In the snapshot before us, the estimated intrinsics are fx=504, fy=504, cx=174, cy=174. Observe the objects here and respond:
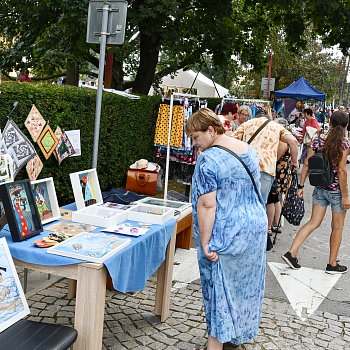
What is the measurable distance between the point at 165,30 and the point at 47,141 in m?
4.98

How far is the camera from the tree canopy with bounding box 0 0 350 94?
33.3 ft

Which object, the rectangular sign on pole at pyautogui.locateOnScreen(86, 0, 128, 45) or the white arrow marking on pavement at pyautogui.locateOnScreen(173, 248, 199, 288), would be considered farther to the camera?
the rectangular sign on pole at pyautogui.locateOnScreen(86, 0, 128, 45)

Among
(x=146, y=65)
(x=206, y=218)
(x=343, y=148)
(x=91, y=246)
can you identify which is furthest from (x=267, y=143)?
(x=146, y=65)

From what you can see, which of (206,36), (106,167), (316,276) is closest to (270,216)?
(316,276)

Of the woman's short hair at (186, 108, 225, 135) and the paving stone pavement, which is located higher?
the woman's short hair at (186, 108, 225, 135)

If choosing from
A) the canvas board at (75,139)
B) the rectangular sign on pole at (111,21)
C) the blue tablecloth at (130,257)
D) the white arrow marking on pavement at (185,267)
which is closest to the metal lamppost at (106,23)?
the rectangular sign on pole at (111,21)

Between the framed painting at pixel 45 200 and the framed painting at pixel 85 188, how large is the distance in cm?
26

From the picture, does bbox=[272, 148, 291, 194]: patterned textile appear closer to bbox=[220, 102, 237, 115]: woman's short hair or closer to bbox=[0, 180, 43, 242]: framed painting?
bbox=[220, 102, 237, 115]: woman's short hair

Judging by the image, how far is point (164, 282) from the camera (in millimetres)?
4066

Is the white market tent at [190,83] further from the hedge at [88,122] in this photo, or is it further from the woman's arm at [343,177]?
the woman's arm at [343,177]

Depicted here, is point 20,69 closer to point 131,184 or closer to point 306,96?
point 131,184

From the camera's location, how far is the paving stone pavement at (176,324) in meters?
3.80

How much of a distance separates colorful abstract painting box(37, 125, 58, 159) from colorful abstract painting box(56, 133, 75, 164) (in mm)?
252

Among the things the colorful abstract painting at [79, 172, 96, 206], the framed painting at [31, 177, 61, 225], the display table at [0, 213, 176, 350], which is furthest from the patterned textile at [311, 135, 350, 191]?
the framed painting at [31, 177, 61, 225]
